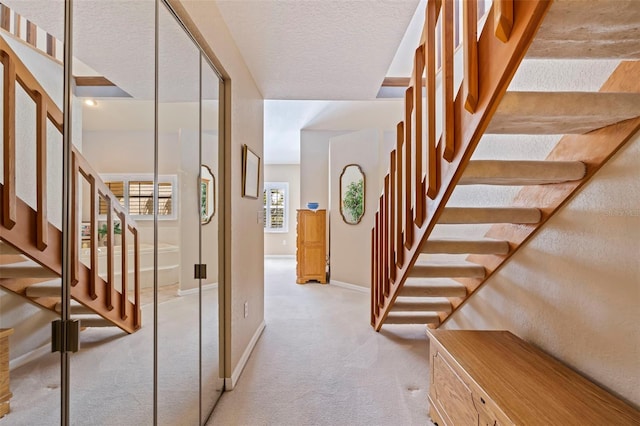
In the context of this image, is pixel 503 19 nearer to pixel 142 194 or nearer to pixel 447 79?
pixel 447 79

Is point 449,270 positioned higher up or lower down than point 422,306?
higher up

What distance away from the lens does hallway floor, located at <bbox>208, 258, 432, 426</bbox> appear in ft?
6.53

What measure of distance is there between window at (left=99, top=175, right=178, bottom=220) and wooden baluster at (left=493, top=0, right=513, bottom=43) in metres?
1.34

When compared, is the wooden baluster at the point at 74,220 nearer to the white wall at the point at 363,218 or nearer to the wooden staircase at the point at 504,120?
the wooden staircase at the point at 504,120

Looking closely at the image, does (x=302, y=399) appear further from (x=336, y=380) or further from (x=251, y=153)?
(x=251, y=153)

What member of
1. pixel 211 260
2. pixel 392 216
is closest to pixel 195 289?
pixel 211 260

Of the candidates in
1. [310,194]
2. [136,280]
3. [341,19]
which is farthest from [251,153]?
[310,194]

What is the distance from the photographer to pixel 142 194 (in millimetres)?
1322

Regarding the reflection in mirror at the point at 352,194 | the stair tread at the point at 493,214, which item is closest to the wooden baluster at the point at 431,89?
the stair tread at the point at 493,214

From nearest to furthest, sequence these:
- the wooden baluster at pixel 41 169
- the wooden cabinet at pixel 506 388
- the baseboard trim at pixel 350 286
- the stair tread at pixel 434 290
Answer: the wooden baluster at pixel 41 169 → the wooden cabinet at pixel 506 388 → the stair tread at pixel 434 290 → the baseboard trim at pixel 350 286

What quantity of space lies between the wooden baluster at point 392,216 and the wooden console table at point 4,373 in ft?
6.95

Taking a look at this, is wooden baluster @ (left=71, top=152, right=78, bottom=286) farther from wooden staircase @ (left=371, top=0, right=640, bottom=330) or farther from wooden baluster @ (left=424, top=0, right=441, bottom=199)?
wooden baluster @ (left=424, top=0, right=441, bottom=199)

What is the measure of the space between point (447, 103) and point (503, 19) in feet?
1.49

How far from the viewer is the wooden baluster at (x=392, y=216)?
2.42 meters
